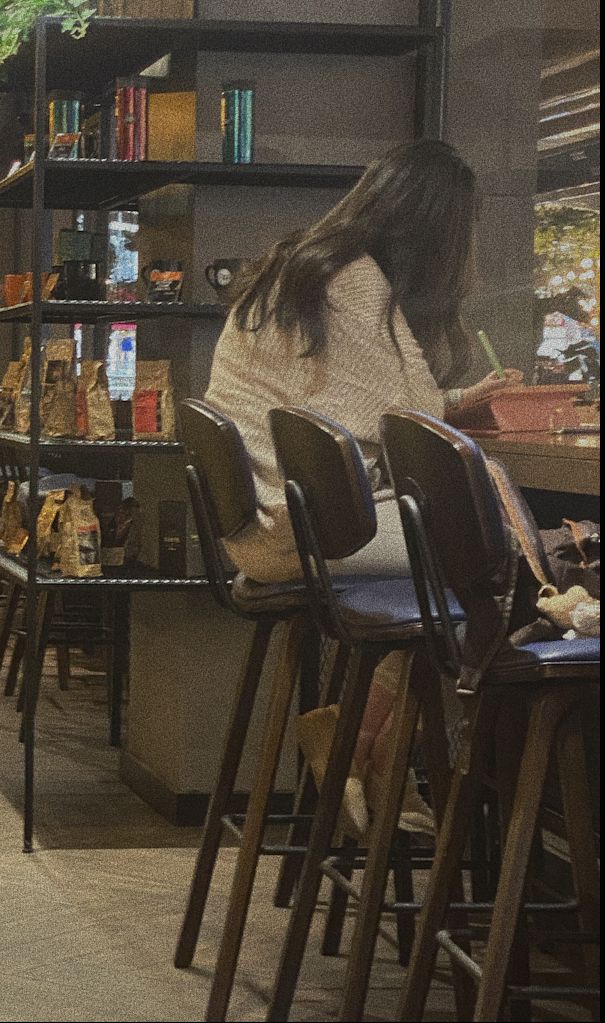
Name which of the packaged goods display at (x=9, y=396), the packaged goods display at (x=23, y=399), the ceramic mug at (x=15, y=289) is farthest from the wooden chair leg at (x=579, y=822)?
the ceramic mug at (x=15, y=289)

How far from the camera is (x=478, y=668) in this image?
2.51 meters

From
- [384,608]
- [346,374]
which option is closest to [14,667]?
[346,374]

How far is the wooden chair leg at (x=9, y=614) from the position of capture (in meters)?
7.48

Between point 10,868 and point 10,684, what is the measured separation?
286 cm

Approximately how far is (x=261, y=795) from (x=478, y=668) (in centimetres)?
90

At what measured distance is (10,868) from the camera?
4535 millimetres

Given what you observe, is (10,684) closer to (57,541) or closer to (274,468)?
(57,541)

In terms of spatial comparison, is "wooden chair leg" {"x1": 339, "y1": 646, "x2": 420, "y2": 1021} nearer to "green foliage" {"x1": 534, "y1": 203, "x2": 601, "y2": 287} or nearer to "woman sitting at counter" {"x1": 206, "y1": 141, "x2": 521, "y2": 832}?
"woman sitting at counter" {"x1": 206, "y1": 141, "x2": 521, "y2": 832}

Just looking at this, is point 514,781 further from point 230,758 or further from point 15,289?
point 15,289

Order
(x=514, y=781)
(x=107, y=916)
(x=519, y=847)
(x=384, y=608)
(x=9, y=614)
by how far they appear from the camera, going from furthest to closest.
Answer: (x=9, y=614) → (x=107, y=916) → (x=384, y=608) → (x=514, y=781) → (x=519, y=847)

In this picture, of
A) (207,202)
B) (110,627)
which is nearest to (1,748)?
(110,627)

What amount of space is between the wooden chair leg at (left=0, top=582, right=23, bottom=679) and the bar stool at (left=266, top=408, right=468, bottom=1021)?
14.7 feet

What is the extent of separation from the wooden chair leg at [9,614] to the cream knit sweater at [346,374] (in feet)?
12.7

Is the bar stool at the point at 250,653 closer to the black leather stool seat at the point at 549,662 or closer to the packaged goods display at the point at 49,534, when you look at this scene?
the black leather stool seat at the point at 549,662
